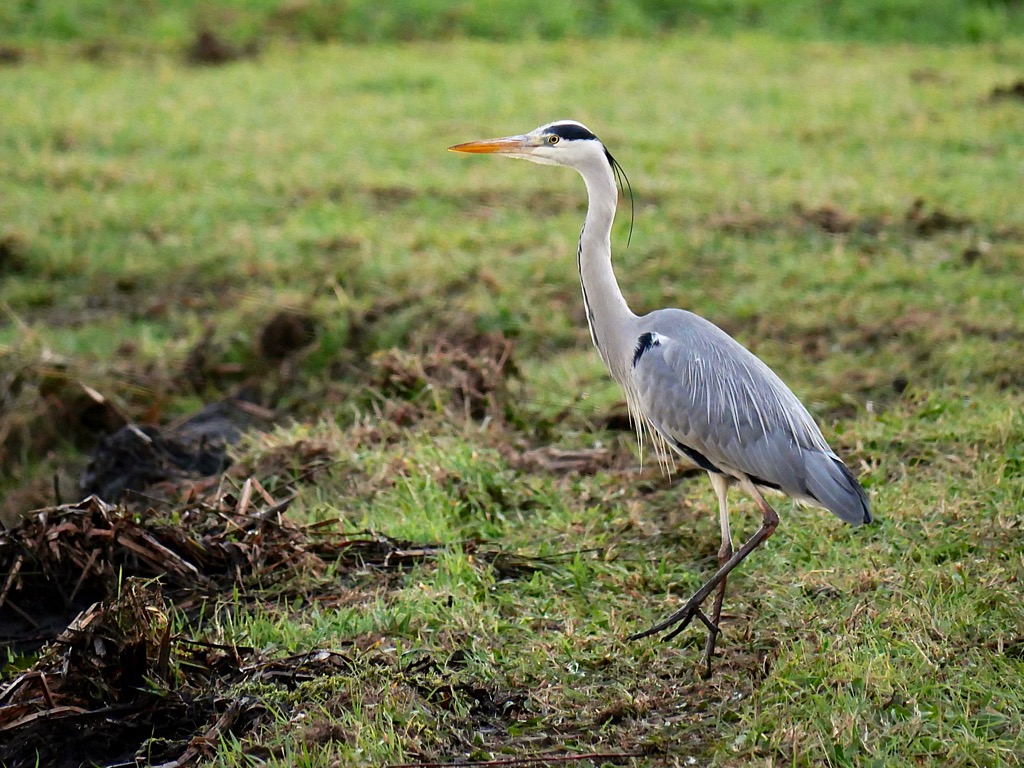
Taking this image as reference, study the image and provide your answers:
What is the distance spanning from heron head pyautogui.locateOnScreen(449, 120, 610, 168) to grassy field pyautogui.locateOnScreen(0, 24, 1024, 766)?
1.26 meters

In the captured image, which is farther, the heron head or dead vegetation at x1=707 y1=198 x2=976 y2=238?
dead vegetation at x1=707 y1=198 x2=976 y2=238

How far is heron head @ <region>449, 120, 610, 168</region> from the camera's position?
4.22 metres

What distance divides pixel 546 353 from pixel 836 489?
2.97 metres

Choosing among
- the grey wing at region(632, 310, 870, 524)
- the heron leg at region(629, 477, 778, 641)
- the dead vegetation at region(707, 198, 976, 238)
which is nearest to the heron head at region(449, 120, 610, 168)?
the grey wing at region(632, 310, 870, 524)

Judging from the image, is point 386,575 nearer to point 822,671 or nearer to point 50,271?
point 822,671

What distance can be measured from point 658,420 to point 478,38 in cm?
983

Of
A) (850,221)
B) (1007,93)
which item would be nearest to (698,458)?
(850,221)

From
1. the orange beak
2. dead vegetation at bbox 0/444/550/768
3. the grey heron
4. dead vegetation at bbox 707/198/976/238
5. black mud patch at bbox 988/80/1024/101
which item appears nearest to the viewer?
dead vegetation at bbox 0/444/550/768

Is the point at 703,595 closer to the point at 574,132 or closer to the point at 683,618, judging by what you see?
the point at 683,618

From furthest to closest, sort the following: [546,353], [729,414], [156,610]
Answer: [546,353] → [729,414] → [156,610]

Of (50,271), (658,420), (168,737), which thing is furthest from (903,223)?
(168,737)

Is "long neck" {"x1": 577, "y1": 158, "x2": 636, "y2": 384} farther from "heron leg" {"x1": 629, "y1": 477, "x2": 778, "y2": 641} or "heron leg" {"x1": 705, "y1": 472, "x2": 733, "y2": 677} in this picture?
"heron leg" {"x1": 629, "y1": 477, "x2": 778, "y2": 641}

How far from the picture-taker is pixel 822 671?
3379 mm

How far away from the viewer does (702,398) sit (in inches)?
156
